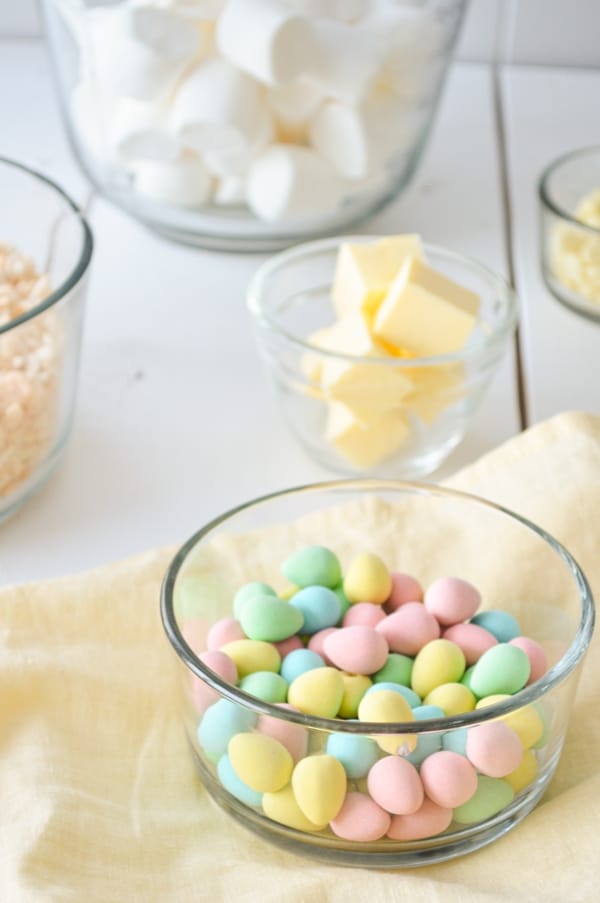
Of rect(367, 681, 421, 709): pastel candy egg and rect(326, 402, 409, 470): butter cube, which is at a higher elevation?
rect(367, 681, 421, 709): pastel candy egg

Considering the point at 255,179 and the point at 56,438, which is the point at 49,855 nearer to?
the point at 56,438

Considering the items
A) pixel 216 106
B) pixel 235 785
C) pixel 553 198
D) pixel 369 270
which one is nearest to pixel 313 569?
pixel 235 785

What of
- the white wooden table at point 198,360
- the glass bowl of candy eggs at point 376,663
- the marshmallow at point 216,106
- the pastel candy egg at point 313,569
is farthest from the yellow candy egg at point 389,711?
the marshmallow at point 216,106

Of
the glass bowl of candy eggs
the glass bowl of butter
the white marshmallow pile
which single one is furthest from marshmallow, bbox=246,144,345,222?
the glass bowl of candy eggs

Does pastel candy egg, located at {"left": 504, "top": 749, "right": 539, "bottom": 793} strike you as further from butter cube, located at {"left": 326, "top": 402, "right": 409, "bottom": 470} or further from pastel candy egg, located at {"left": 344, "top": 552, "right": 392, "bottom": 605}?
butter cube, located at {"left": 326, "top": 402, "right": 409, "bottom": 470}

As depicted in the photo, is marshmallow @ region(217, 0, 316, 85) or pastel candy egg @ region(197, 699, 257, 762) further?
marshmallow @ region(217, 0, 316, 85)

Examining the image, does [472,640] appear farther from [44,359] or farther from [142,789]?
[44,359]

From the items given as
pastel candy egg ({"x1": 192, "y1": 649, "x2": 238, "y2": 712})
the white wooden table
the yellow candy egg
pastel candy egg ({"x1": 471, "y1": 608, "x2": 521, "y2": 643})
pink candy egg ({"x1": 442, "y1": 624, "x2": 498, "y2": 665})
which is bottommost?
the white wooden table
